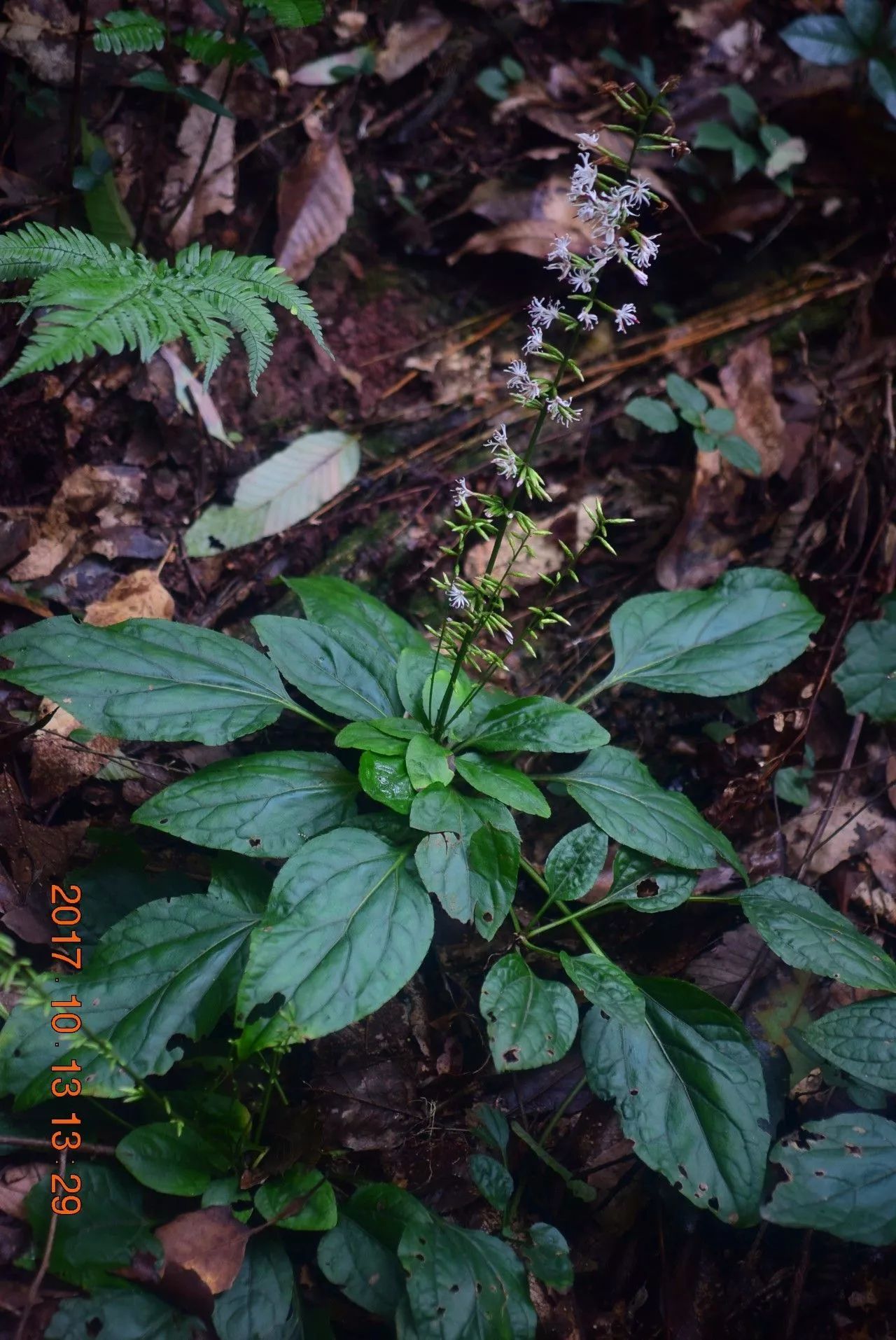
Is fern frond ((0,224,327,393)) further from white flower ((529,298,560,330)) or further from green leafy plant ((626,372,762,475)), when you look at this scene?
green leafy plant ((626,372,762,475))

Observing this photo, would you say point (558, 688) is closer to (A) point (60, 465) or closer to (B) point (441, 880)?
(B) point (441, 880)

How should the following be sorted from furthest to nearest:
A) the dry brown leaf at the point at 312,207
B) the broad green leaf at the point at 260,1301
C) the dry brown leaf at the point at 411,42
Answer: the dry brown leaf at the point at 411,42 < the dry brown leaf at the point at 312,207 < the broad green leaf at the point at 260,1301

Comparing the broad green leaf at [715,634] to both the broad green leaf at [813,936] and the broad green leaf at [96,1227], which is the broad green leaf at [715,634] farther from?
the broad green leaf at [96,1227]

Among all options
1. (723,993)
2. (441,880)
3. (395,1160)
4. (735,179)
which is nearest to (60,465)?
(441,880)

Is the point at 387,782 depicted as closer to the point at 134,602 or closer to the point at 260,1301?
the point at 260,1301

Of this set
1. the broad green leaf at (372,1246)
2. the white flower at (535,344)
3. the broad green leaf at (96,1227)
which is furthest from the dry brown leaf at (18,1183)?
the white flower at (535,344)

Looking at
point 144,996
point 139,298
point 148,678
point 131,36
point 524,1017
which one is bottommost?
point 524,1017

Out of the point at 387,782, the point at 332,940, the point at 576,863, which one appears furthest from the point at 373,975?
the point at 576,863
